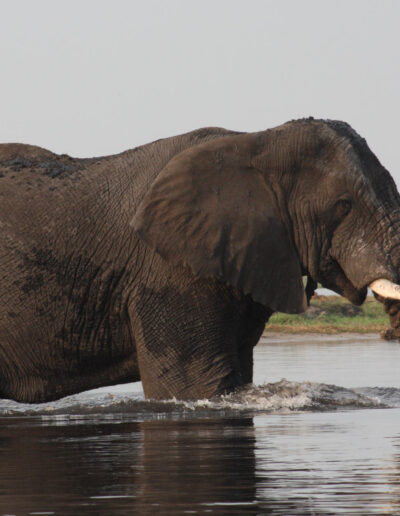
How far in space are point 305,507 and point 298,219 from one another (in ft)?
14.8

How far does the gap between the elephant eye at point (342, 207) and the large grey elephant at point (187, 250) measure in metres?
0.01

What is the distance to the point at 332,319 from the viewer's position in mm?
35281

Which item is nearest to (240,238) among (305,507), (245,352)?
(245,352)

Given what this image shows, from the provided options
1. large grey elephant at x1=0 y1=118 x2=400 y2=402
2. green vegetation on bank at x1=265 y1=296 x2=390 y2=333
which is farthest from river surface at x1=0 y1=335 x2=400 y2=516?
green vegetation on bank at x1=265 y1=296 x2=390 y2=333

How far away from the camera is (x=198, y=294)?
9617 millimetres

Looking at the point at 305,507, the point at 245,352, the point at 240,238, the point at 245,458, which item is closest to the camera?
the point at 305,507

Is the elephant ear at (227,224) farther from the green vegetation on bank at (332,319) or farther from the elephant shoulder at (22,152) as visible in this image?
the green vegetation on bank at (332,319)

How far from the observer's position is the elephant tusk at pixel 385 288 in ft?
29.7

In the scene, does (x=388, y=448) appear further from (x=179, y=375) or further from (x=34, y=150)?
(x=34, y=150)

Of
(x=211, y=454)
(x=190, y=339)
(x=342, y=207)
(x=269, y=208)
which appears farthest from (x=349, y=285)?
(x=211, y=454)

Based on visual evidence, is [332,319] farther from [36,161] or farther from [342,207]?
[342,207]

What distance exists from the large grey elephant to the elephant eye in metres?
0.01

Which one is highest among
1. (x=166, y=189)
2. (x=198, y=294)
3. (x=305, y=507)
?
(x=166, y=189)

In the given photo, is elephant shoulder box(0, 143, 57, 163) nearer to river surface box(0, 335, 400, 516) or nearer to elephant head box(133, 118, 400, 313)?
elephant head box(133, 118, 400, 313)
